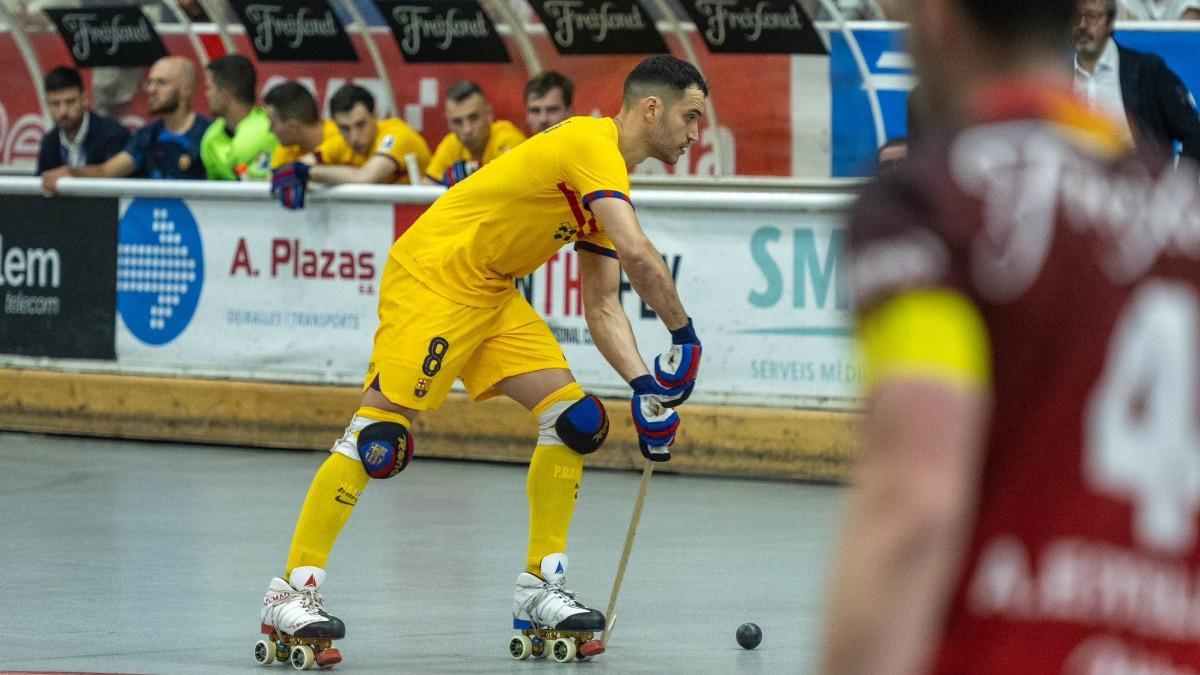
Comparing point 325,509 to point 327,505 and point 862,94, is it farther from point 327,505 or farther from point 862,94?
point 862,94

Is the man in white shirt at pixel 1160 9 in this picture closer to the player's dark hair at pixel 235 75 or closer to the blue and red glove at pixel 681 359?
the player's dark hair at pixel 235 75

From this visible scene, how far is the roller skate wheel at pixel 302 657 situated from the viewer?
7102mm

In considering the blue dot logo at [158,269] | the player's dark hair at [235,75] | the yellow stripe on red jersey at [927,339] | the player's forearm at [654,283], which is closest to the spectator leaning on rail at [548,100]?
the player's dark hair at [235,75]

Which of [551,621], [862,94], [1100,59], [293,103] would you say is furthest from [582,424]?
[293,103]

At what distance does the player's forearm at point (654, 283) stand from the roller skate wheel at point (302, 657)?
1.59 metres

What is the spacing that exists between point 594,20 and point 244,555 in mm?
5401

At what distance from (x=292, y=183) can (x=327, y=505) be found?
645 cm

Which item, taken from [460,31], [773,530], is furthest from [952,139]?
[460,31]

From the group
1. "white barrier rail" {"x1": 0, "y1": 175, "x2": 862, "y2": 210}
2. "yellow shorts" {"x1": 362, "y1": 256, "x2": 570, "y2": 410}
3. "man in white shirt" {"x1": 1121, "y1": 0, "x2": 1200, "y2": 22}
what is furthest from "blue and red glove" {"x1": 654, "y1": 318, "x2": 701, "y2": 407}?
"man in white shirt" {"x1": 1121, "y1": 0, "x2": 1200, "y2": 22}

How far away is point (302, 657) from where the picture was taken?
7.11 metres

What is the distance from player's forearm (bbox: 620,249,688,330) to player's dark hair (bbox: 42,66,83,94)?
28.3 feet

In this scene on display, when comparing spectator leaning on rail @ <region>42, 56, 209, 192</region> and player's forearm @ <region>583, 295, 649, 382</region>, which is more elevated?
spectator leaning on rail @ <region>42, 56, 209, 192</region>

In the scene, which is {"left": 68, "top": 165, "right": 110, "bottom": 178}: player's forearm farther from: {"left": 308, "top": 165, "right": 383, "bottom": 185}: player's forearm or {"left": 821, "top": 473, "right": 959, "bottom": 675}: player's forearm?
{"left": 821, "top": 473, "right": 959, "bottom": 675}: player's forearm

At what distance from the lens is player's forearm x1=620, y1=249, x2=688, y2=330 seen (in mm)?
7133
